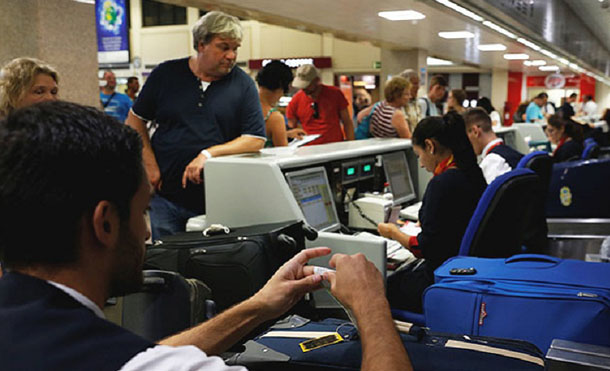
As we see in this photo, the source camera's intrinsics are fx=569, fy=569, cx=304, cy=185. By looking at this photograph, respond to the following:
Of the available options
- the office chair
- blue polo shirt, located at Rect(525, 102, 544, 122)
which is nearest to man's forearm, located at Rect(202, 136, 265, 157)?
the office chair

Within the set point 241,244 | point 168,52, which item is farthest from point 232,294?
point 168,52

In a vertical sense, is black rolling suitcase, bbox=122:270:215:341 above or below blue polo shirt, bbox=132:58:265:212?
below

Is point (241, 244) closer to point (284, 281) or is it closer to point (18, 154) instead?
point (284, 281)

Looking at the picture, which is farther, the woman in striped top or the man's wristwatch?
the woman in striped top

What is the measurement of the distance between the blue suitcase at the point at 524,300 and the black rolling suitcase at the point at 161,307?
102 centimetres

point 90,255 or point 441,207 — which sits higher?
point 90,255

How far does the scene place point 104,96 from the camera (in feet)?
22.4

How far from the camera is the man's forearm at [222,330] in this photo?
1325 mm

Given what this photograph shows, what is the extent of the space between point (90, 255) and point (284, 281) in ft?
2.24

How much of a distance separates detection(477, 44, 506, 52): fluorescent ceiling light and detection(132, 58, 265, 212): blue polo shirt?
8492 millimetres

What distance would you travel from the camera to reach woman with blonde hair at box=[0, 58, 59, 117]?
8.04ft

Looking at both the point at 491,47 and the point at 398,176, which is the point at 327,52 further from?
the point at 398,176

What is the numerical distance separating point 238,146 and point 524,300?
1.49m

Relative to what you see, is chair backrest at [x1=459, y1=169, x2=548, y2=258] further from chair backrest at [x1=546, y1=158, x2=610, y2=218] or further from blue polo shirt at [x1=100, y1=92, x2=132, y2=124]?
blue polo shirt at [x1=100, y1=92, x2=132, y2=124]
